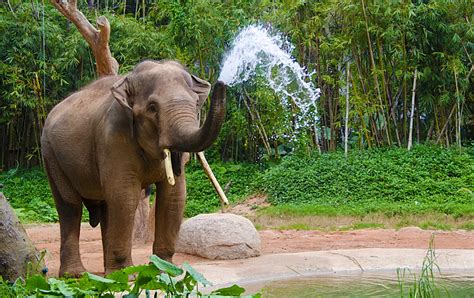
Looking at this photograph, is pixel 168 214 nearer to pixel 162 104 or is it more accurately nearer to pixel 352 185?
pixel 162 104

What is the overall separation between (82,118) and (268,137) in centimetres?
1064

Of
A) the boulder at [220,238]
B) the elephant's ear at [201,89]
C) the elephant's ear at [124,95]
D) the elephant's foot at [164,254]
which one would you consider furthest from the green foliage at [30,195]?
the elephant's ear at [201,89]

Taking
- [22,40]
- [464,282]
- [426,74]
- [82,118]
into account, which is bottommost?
[464,282]

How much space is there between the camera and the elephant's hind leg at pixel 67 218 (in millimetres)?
7738

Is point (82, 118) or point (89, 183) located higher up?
point (82, 118)

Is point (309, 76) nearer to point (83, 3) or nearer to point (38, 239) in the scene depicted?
point (83, 3)

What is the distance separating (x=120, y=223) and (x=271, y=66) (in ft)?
34.8

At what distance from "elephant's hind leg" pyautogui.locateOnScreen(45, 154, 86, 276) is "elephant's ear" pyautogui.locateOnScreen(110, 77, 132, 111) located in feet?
4.16

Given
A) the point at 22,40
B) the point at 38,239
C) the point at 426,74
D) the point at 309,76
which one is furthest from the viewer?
the point at 22,40

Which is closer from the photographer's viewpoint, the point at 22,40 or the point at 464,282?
the point at 464,282

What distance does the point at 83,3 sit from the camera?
798 inches

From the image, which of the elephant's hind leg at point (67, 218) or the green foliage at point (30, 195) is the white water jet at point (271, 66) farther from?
the elephant's hind leg at point (67, 218)

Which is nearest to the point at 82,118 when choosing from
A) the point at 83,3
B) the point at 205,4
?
the point at 205,4

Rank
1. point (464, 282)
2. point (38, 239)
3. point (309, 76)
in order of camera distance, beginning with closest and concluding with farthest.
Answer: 1. point (464, 282)
2. point (38, 239)
3. point (309, 76)
